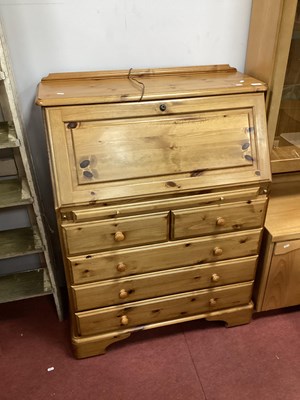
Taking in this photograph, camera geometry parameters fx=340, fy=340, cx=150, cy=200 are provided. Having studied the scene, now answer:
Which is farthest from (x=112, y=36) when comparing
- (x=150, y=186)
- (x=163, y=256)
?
(x=163, y=256)

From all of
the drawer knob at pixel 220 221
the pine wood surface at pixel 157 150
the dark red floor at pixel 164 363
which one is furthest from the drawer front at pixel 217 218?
the dark red floor at pixel 164 363

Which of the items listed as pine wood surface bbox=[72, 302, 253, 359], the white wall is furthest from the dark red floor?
the white wall

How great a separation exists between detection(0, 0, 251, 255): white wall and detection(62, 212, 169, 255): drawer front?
0.59m

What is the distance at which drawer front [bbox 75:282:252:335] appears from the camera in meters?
1.52

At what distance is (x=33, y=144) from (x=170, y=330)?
117 centimetres

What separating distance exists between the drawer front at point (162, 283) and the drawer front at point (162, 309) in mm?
35

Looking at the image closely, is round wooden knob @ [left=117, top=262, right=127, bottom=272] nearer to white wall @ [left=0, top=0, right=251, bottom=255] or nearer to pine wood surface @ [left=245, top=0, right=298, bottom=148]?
white wall @ [left=0, top=0, right=251, bottom=255]

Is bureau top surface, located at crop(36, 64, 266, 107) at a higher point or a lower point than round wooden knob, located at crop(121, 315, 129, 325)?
higher

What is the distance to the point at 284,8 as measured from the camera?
1.30 metres

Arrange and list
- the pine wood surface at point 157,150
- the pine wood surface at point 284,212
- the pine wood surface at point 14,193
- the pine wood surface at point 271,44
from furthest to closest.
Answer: the pine wood surface at point 284,212 → the pine wood surface at point 14,193 → the pine wood surface at point 271,44 → the pine wood surface at point 157,150

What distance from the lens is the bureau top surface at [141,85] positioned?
48.7 inches

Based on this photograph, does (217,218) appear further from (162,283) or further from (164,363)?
(164,363)

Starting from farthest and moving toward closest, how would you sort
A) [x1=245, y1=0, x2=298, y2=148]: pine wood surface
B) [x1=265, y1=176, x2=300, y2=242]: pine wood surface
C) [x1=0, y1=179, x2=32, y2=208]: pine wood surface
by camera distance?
[x1=265, y1=176, x2=300, y2=242]: pine wood surface
[x1=0, y1=179, x2=32, y2=208]: pine wood surface
[x1=245, y1=0, x2=298, y2=148]: pine wood surface

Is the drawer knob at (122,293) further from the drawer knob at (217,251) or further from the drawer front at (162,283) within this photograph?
the drawer knob at (217,251)
